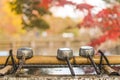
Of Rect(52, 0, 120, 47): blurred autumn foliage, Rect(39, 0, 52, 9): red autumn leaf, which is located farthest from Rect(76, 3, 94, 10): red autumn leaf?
Rect(39, 0, 52, 9): red autumn leaf

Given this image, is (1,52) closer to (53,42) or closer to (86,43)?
(53,42)

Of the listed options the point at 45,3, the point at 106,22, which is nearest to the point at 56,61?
the point at 45,3

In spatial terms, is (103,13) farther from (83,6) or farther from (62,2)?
(62,2)

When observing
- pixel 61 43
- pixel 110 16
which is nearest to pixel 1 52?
pixel 61 43

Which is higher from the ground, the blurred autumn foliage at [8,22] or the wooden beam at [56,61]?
the blurred autumn foliage at [8,22]

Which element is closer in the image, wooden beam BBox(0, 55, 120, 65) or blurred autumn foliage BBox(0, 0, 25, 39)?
wooden beam BBox(0, 55, 120, 65)

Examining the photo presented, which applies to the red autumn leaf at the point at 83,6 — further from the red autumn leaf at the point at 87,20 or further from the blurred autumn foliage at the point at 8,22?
the blurred autumn foliage at the point at 8,22

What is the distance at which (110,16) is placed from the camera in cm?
246

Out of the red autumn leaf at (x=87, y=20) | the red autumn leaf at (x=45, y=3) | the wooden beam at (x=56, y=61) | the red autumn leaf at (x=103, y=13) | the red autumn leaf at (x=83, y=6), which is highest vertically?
the red autumn leaf at (x=45, y=3)

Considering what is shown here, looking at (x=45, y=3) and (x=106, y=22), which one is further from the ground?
(x=45, y=3)

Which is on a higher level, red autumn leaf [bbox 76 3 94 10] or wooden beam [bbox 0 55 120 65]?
red autumn leaf [bbox 76 3 94 10]

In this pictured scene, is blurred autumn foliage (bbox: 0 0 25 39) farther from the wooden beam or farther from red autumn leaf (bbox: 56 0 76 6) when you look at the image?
the wooden beam

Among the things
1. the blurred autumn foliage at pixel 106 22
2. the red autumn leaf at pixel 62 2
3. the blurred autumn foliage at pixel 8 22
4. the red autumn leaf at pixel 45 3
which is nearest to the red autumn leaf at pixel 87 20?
the blurred autumn foliage at pixel 106 22

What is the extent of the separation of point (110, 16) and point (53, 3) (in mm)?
614
